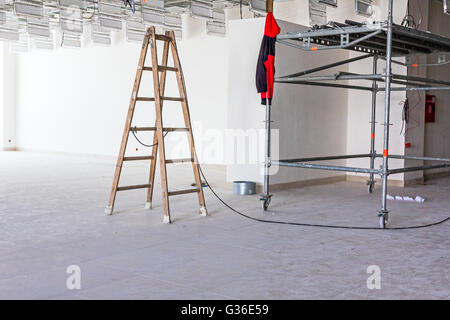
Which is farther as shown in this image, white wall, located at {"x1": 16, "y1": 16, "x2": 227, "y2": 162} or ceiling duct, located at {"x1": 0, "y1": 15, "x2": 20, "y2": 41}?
ceiling duct, located at {"x1": 0, "y1": 15, "x2": 20, "y2": 41}

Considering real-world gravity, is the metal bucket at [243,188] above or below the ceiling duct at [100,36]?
below

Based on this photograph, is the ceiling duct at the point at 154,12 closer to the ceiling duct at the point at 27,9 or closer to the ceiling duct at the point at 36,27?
the ceiling duct at the point at 27,9

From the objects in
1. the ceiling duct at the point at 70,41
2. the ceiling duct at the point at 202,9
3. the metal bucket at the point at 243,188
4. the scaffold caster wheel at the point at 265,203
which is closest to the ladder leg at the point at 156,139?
the scaffold caster wheel at the point at 265,203

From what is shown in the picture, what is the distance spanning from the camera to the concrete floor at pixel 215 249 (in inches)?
122

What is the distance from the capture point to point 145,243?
4223 mm

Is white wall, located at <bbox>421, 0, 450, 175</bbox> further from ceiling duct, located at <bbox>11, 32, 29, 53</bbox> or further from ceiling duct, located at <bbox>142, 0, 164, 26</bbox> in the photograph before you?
ceiling duct, located at <bbox>11, 32, 29, 53</bbox>

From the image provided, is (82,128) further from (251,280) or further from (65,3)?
(251,280)

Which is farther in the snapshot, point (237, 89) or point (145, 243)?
point (237, 89)

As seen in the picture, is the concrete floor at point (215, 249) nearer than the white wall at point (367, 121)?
Yes

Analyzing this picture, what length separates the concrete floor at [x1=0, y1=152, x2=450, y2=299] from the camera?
3.11m

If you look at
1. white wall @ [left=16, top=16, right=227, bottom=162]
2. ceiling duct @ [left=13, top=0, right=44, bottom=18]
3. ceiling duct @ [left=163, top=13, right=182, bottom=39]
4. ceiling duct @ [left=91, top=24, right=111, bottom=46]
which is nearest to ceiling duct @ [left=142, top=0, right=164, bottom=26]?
ceiling duct @ [left=163, top=13, right=182, bottom=39]
